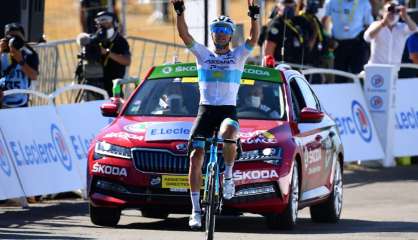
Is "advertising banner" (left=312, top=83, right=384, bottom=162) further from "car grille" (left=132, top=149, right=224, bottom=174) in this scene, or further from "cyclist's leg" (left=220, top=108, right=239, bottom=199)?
"cyclist's leg" (left=220, top=108, right=239, bottom=199)

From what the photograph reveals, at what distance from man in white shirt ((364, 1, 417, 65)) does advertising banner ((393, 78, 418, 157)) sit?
0.54 meters

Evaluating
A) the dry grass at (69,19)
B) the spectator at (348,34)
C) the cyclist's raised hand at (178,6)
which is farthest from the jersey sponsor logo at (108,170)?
the dry grass at (69,19)

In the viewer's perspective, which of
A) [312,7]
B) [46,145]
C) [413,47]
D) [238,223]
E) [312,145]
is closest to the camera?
[312,145]

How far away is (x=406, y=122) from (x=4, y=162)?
831 cm

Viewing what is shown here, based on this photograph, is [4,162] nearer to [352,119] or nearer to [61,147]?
[61,147]

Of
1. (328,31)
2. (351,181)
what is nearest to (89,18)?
(328,31)

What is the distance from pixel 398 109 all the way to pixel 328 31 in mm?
3130

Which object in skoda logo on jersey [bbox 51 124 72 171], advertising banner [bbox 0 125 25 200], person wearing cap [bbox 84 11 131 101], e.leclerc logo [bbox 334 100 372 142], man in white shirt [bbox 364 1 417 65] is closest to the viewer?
advertising banner [bbox 0 125 25 200]

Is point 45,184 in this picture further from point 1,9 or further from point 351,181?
point 351,181

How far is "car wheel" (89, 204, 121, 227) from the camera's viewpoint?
14.4 metres

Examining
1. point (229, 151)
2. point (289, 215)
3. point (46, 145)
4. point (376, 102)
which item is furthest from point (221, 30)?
point (376, 102)

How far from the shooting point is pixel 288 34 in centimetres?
2227

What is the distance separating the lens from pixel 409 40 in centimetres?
2367

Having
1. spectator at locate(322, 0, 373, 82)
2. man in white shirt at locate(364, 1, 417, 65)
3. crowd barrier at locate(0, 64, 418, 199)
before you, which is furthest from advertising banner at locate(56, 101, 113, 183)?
spectator at locate(322, 0, 373, 82)
